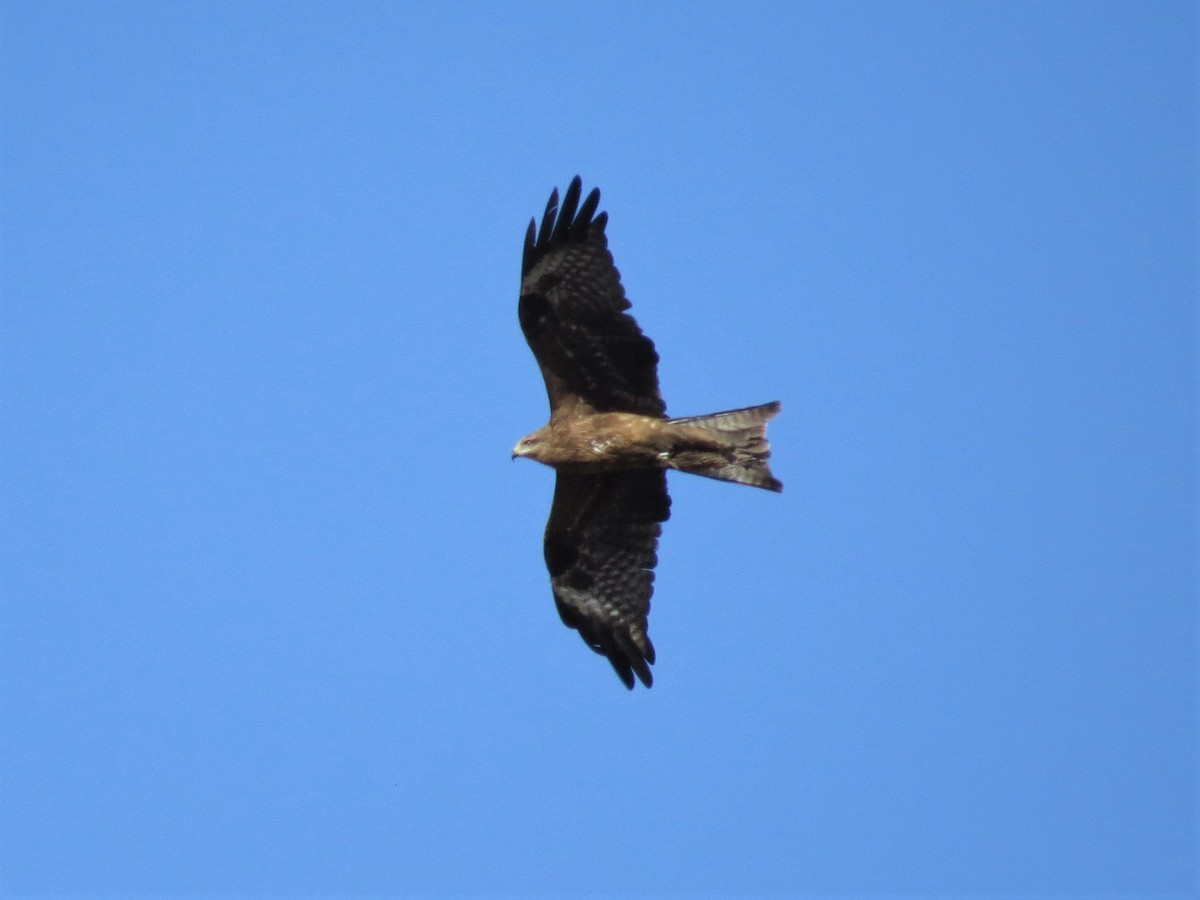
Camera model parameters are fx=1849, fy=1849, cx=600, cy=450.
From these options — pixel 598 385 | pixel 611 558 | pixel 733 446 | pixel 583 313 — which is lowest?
pixel 611 558

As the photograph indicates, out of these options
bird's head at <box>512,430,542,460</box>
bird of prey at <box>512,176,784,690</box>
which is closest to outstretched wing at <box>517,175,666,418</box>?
bird of prey at <box>512,176,784,690</box>

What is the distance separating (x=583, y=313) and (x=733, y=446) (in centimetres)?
139

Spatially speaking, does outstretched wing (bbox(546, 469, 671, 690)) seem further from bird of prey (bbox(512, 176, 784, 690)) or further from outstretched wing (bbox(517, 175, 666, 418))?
outstretched wing (bbox(517, 175, 666, 418))

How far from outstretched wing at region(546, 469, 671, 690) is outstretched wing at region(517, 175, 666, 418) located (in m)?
0.86

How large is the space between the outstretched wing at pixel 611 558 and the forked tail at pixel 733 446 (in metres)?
0.66

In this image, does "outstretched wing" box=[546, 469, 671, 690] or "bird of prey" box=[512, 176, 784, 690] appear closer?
"bird of prey" box=[512, 176, 784, 690]

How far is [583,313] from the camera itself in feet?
41.8

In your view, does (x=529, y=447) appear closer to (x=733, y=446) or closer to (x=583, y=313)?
(x=583, y=313)

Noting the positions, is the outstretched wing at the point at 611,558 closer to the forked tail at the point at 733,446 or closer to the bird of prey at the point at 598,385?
the bird of prey at the point at 598,385

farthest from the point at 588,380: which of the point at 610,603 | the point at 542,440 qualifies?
the point at 610,603

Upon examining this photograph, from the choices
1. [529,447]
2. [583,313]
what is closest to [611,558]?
[529,447]

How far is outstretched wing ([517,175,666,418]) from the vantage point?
41.8ft

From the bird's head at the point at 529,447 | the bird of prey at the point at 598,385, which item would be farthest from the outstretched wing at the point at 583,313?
the bird's head at the point at 529,447

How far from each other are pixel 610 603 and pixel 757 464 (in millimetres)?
1672
